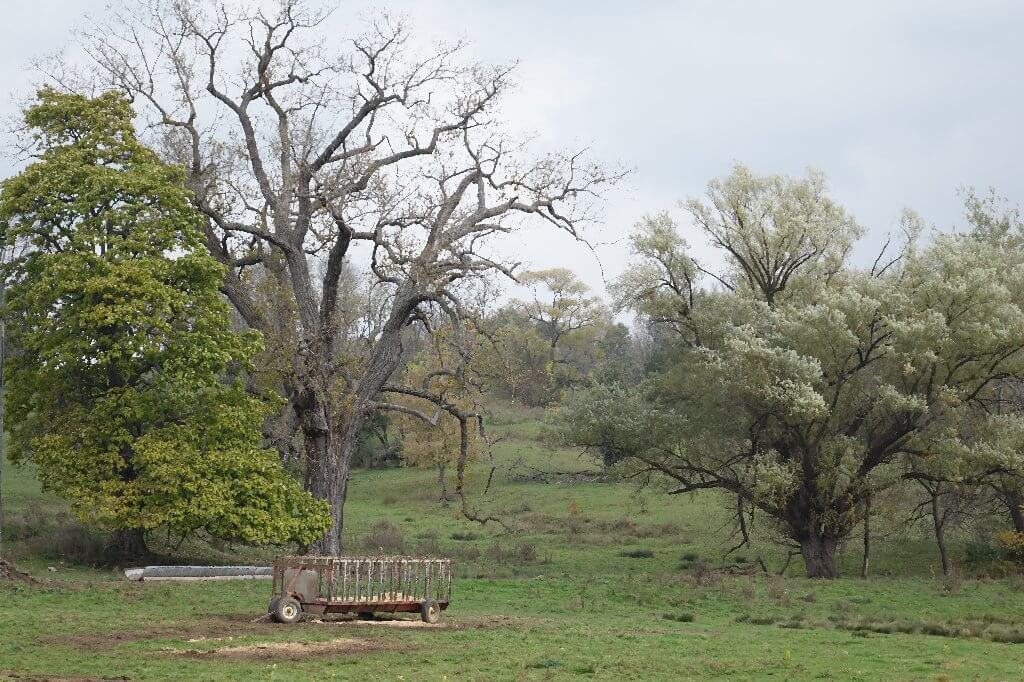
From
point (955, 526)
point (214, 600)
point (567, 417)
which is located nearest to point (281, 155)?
point (567, 417)

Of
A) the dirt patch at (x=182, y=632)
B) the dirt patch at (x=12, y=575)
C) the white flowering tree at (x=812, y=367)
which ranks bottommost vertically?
the dirt patch at (x=182, y=632)

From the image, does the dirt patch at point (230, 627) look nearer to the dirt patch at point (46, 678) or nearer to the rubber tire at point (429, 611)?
the rubber tire at point (429, 611)

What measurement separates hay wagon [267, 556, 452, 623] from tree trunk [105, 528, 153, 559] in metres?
11.6

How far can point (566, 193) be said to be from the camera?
1347 inches

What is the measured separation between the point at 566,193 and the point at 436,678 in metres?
21.6

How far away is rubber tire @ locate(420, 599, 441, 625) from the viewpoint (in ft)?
70.6

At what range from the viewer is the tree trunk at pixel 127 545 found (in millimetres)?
31519

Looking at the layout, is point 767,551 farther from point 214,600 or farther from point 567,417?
point 214,600

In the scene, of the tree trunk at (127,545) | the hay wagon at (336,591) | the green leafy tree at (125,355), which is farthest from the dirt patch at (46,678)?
the tree trunk at (127,545)

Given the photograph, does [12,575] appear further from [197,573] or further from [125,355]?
[125,355]

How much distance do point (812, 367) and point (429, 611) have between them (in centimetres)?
1522

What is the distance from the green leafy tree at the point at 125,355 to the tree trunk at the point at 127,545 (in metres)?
0.07

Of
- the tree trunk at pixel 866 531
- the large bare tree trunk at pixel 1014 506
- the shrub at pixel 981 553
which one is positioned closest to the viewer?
the tree trunk at pixel 866 531

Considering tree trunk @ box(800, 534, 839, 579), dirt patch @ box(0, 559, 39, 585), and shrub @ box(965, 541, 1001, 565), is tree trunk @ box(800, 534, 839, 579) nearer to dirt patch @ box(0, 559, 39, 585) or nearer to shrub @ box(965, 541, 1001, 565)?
shrub @ box(965, 541, 1001, 565)
